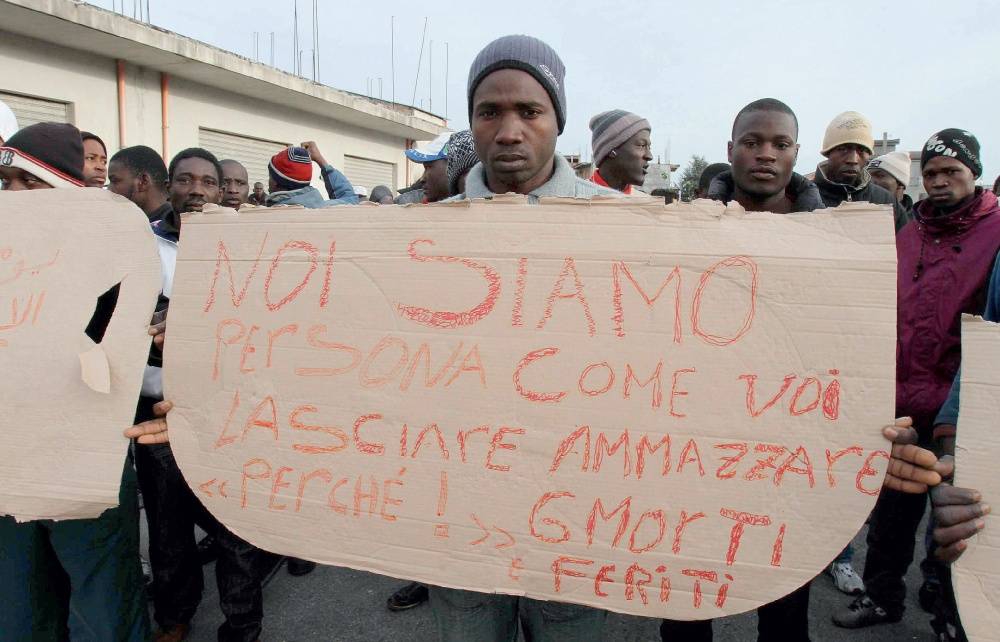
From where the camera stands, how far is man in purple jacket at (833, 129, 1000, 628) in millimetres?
2229

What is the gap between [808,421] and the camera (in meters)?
1.05

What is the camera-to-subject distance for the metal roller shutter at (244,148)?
34.4ft

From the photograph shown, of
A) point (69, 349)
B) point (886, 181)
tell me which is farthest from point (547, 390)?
point (886, 181)

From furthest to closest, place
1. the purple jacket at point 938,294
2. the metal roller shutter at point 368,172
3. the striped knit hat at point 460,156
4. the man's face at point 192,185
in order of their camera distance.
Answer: the metal roller shutter at point 368,172 < the man's face at point 192,185 < the striped knit hat at point 460,156 < the purple jacket at point 938,294

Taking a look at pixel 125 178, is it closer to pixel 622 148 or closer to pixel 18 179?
pixel 18 179

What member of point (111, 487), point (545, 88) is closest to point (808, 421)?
point (545, 88)

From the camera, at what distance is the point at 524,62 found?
1339mm

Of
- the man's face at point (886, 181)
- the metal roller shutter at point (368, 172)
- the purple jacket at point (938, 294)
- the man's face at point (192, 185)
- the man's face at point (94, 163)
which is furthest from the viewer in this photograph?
the metal roller shutter at point (368, 172)

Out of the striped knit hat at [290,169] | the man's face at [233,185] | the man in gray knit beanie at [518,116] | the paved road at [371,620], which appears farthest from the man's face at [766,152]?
the man's face at [233,185]

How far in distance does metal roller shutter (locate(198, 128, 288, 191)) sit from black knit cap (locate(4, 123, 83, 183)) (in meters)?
9.32

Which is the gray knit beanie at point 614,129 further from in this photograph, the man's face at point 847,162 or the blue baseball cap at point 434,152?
the man's face at point 847,162

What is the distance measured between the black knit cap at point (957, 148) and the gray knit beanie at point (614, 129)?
138cm

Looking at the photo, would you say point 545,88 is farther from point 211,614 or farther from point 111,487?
point 211,614

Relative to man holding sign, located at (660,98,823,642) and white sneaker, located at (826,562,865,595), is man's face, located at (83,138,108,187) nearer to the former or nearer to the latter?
man holding sign, located at (660,98,823,642)
